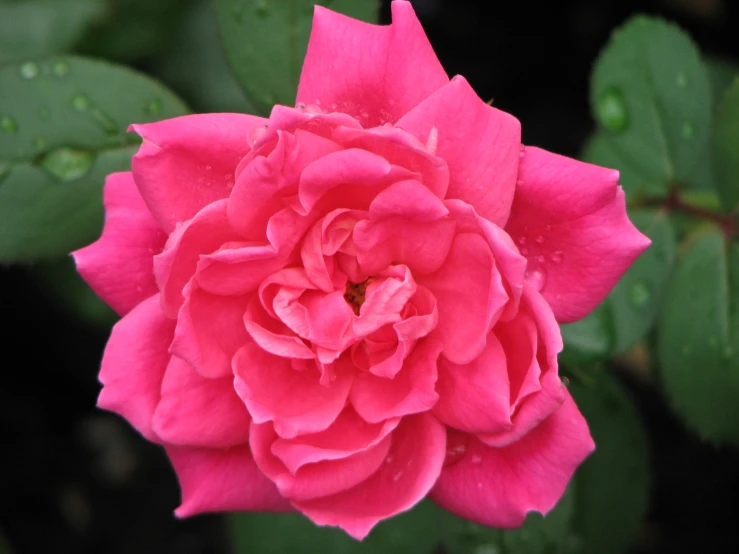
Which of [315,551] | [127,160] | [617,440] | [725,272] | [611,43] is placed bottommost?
[315,551]

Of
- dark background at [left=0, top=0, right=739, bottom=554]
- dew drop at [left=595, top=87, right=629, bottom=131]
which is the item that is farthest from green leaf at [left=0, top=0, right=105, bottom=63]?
dew drop at [left=595, top=87, right=629, bottom=131]

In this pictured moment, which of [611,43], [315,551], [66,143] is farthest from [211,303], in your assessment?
[611,43]

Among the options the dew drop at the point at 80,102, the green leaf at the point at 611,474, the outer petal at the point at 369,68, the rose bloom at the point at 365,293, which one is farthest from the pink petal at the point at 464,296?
the green leaf at the point at 611,474

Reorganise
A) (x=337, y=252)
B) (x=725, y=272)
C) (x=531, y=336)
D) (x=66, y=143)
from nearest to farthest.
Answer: (x=531, y=336)
(x=337, y=252)
(x=66, y=143)
(x=725, y=272)

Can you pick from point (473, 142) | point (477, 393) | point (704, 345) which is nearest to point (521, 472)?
point (477, 393)

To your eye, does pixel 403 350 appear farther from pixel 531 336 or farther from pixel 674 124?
pixel 674 124

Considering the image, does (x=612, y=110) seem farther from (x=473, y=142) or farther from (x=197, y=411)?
(x=197, y=411)

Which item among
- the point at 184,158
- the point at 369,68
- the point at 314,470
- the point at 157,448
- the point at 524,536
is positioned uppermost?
the point at 369,68
